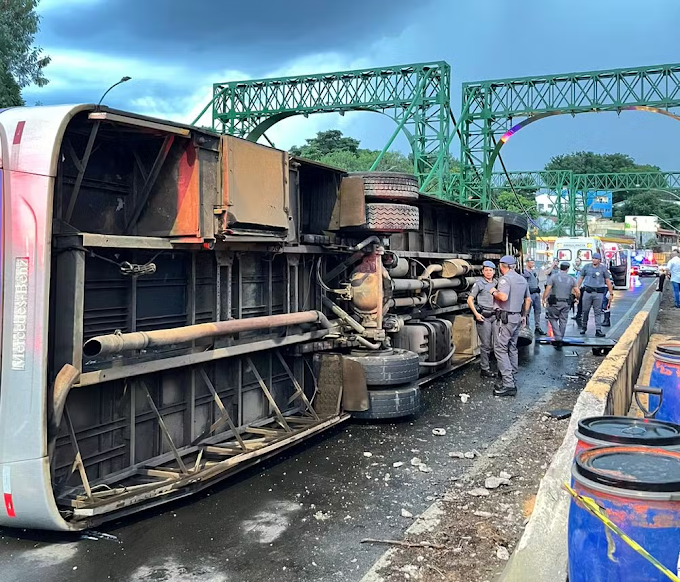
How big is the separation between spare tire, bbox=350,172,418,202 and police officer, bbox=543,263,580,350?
283 inches

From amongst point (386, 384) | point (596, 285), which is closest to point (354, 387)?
point (386, 384)

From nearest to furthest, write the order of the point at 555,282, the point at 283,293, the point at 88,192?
1. the point at 88,192
2. the point at 283,293
3. the point at 555,282

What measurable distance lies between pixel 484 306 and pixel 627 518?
25.5ft

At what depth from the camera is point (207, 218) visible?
5.49 meters

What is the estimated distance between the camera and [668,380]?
517 centimetres

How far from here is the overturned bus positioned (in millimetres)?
4402

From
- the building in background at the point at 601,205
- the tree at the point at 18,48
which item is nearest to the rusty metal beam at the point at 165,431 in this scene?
the tree at the point at 18,48

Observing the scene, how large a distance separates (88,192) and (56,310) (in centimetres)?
109

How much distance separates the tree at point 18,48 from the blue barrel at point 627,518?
1081 inches

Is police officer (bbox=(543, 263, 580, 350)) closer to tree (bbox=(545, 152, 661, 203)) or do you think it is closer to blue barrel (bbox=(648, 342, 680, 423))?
blue barrel (bbox=(648, 342, 680, 423))

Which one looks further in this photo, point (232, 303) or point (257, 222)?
point (232, 303)

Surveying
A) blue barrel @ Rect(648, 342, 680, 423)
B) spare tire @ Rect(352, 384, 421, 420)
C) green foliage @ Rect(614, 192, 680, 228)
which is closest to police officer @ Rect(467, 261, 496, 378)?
spare tire @ Rect(352, 384, 421, 420)

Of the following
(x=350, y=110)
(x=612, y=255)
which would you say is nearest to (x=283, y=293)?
(x=350, y=110)

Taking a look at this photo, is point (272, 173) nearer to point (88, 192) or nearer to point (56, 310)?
point (88, 192)
